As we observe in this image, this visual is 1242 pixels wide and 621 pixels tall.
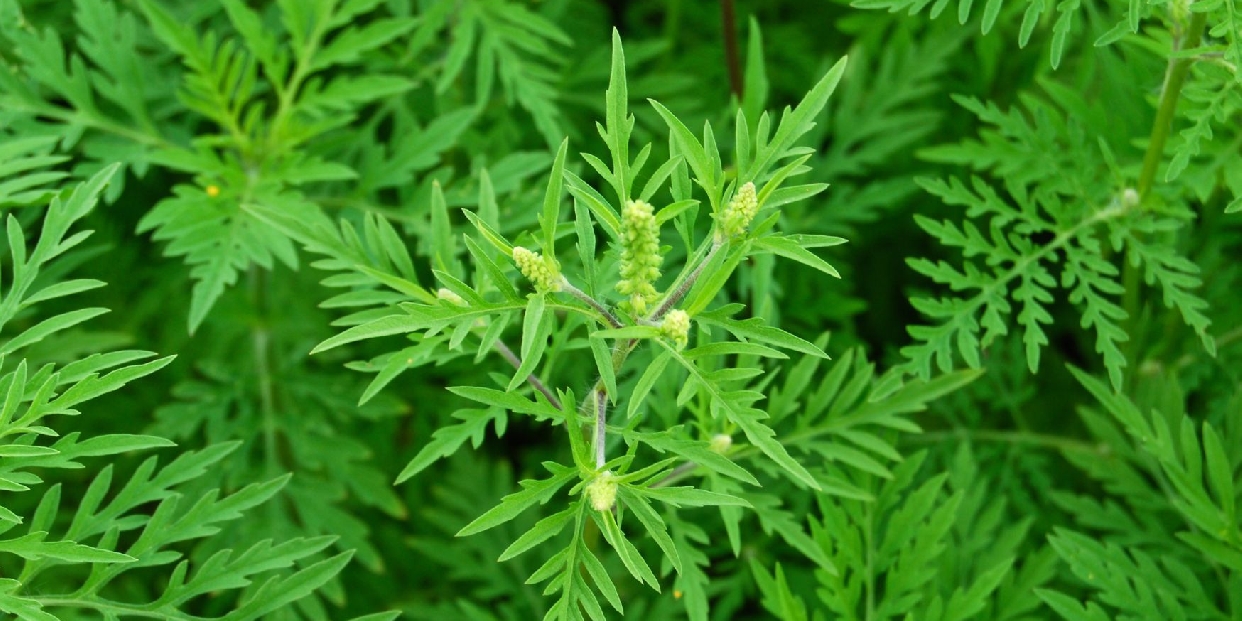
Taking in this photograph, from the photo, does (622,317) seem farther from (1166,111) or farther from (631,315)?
(1166,111)

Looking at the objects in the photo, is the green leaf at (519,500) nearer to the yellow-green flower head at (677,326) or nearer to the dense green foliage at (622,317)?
the dense green foliage at (622,317)

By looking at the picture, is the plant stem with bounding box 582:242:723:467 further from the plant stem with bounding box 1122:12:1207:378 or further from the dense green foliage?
the plant stem with bounding box 1122:12:1207:378

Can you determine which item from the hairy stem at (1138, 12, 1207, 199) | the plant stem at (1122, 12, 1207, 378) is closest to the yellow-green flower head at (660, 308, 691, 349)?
the plant stem at (1122, 12, 1207, 378)

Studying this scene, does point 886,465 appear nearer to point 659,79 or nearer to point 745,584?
point 745,584

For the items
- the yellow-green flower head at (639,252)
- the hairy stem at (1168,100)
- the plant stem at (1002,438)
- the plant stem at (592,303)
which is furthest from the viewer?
the plant stem at (1002,438)

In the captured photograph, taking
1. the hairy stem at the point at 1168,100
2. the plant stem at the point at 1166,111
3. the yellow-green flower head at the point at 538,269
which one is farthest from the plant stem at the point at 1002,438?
the yellow-green flower head at the point at 538,269

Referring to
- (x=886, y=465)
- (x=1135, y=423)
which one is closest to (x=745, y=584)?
(x=886, y=465)

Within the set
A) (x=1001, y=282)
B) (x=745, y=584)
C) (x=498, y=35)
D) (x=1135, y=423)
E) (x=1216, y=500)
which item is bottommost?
(x=745, y=584)
